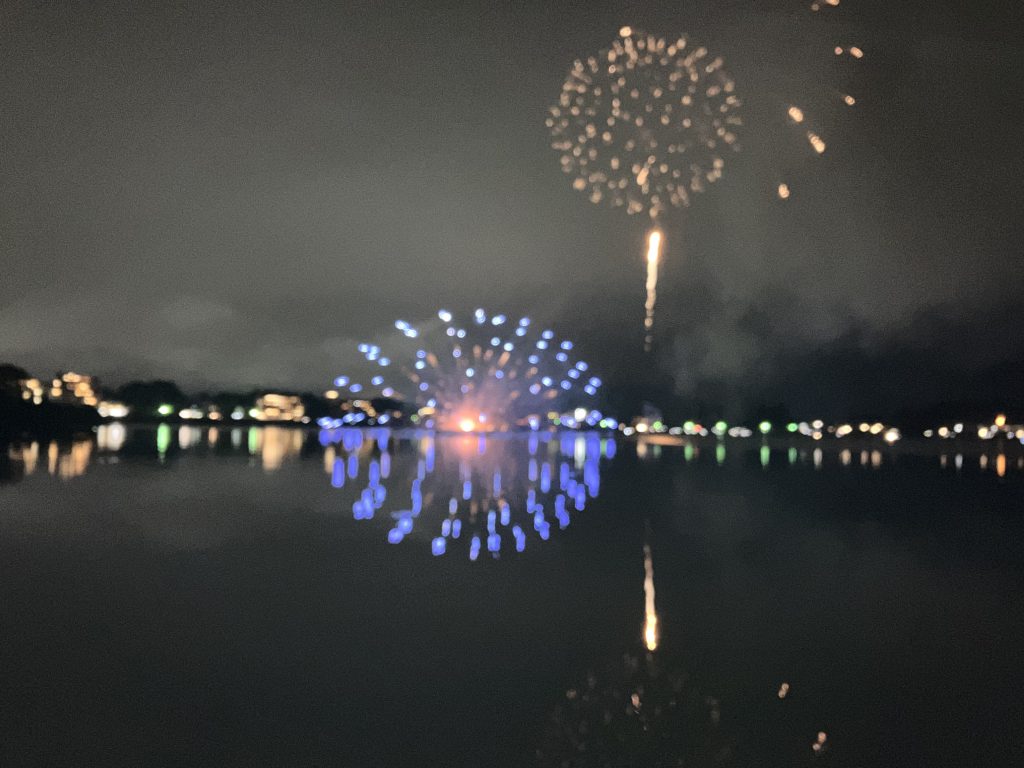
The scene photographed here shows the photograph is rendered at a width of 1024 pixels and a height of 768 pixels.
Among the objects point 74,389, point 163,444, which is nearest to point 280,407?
point 74,389

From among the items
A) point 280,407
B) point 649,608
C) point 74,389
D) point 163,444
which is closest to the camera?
point 649,608

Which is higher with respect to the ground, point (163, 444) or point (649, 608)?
point (649, 608)

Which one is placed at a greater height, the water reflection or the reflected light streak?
the reflected light streak

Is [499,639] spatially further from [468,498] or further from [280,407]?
[280,407]

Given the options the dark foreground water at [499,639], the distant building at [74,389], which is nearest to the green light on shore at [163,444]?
the dark foreground water at [499,639]

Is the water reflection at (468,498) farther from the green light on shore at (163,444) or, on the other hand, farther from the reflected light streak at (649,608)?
the green light on shore at (163,444)

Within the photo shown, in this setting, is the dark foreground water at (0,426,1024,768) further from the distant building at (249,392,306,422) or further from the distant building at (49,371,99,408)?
the distant building at (249,392,306,422)

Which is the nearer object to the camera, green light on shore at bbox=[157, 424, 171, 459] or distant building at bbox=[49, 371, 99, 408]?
green light on shore at bbox=[157, 424, 171, 459]

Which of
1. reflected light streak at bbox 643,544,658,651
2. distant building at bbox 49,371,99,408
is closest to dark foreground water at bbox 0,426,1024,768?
reflected light streak at bbox 643,544,658,651
